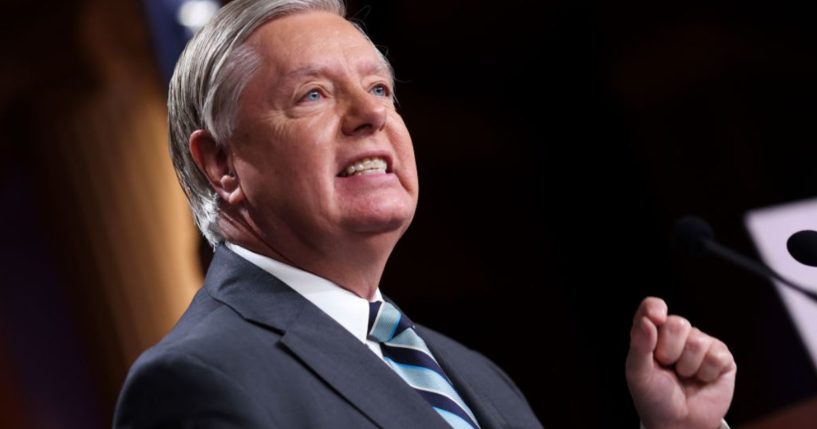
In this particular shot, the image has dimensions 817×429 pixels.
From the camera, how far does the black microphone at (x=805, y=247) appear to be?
1291 millimetres

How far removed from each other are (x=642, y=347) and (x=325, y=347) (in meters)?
0.45

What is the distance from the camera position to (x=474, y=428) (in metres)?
1.35

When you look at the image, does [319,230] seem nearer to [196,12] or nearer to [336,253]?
[336,253]

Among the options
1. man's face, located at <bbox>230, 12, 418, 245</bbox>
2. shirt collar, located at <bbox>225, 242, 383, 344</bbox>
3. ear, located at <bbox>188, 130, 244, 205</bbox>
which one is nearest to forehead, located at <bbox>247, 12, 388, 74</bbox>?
man's face, located at <bbox>230, 12, 418, 245</bbox>

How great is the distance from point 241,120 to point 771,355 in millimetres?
2547

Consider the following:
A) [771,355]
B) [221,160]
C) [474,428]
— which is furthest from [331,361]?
[771,355]

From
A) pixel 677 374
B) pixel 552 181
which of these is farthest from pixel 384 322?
pixel 552 181

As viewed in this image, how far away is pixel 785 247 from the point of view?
1560 mm

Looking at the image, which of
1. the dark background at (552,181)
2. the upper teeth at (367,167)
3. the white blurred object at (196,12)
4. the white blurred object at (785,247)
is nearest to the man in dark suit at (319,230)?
the upper teeth at (367,167)

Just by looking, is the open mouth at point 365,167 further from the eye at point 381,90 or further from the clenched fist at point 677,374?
the clenched fist at point 677,374

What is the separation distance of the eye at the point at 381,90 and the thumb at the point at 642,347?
51cm

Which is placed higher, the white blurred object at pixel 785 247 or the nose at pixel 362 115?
the white blurred object at pixel 785 247

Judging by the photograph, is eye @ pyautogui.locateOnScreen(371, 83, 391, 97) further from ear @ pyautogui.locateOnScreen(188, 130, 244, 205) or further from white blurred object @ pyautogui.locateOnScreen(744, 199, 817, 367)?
white blurred object @ pyautogui.locateOnScreen(744, 199, 817, 367)

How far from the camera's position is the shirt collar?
4.47 feet
